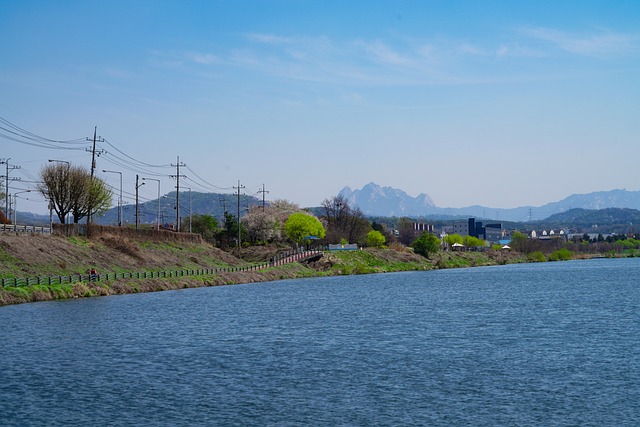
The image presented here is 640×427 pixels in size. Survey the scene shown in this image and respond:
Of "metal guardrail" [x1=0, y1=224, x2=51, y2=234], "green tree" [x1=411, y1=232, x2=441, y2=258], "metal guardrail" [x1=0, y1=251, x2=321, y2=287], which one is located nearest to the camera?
"metal guardrail" [x1=0, y1=251, x2=321, y2=287]

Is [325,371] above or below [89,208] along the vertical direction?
below

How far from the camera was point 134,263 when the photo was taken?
9256 centimetres

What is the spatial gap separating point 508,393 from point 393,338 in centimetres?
1457

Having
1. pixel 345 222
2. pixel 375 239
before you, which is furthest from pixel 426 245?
pixel 345 222

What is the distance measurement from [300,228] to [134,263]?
195ft

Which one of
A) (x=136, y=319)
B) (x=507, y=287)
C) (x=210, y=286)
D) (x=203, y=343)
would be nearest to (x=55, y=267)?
(x=210, y=286)

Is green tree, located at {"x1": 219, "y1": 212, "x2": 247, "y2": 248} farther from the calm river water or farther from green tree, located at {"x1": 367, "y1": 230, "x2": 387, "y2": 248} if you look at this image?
the calm river water

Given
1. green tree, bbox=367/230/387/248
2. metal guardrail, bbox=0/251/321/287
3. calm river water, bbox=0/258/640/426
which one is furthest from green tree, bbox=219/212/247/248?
calm river water, bbox=0/258/640/426

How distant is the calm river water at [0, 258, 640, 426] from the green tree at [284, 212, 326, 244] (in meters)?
88.6

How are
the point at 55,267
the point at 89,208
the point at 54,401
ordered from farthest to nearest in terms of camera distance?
the point at 89,208
the point at 55,267
the point at 54,401

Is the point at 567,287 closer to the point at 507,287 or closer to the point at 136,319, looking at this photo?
the point at 507,287

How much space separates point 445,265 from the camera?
520 ft

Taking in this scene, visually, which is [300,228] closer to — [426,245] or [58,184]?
[426,245]

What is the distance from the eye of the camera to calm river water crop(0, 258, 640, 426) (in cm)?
2486
